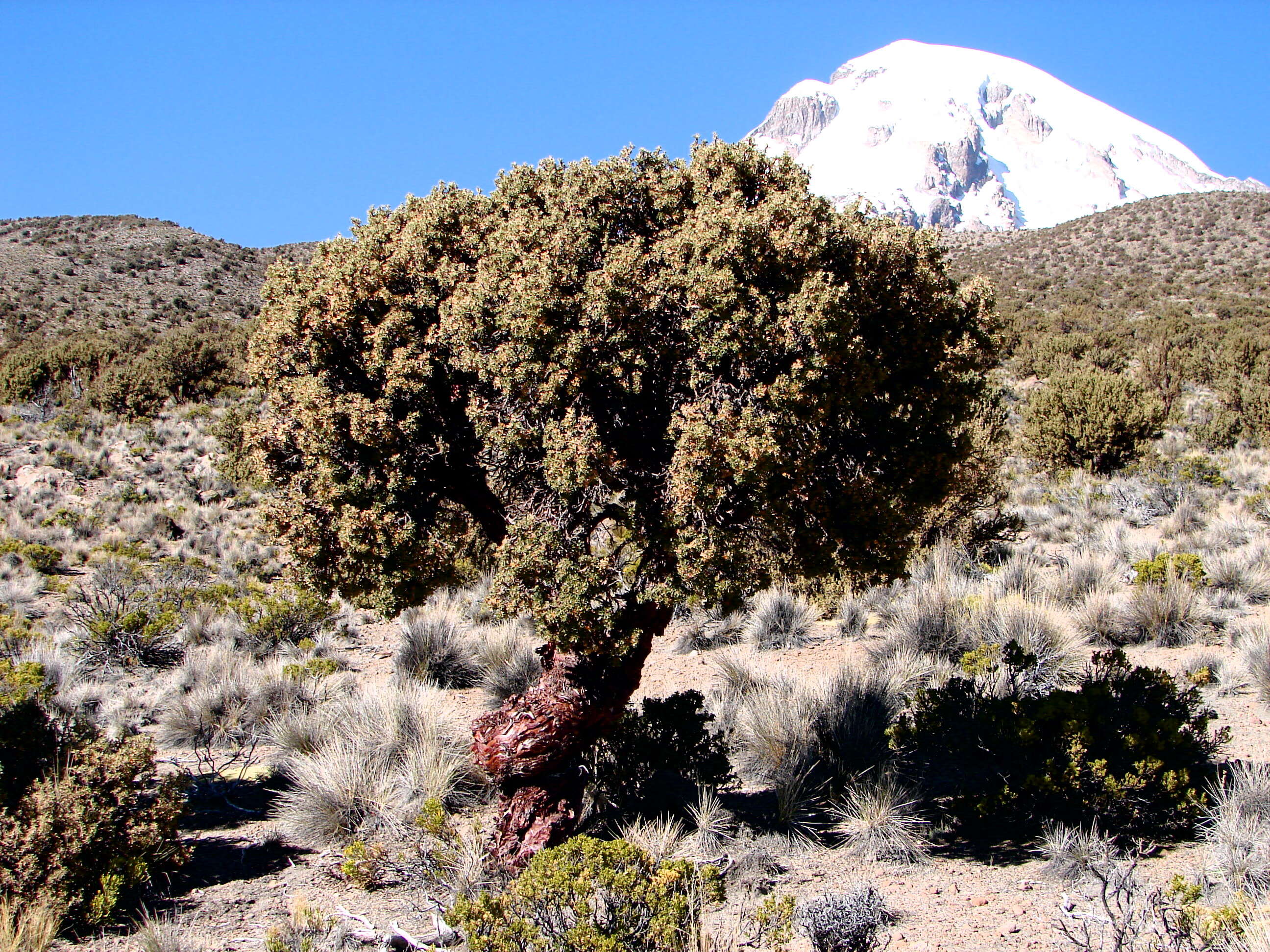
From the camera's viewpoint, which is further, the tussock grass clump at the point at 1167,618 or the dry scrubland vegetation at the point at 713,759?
the tussock grass clump at the point at 1167,618

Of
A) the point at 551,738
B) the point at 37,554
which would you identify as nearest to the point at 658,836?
the point at 551,738

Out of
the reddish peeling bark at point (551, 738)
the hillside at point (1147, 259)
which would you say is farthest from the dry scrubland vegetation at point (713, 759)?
the hillside at point (1147, 259)

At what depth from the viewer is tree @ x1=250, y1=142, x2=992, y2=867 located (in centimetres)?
510

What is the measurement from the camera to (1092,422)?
20359 mm

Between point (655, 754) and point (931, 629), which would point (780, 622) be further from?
point (655, 754)

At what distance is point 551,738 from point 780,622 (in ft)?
21.2

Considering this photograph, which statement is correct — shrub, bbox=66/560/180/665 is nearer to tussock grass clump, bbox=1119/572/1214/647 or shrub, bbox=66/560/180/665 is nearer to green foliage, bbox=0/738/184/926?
green foliage, bbox=0/738/184/926

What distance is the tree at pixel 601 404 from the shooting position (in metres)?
5.10

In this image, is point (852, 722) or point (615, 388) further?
point (852, 722)

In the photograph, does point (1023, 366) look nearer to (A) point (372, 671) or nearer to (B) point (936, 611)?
(B) point (936, 611)

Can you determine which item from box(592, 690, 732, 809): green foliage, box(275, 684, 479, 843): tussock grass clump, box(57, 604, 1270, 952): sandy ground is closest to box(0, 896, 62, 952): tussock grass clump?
box(57, 604, 1270, 952): sandy ground

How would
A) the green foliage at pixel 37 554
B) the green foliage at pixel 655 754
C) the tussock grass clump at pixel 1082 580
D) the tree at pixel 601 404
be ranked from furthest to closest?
the green foliage at pixel 37 554 → the tussock grass clump at pixel 1082 580 → the green foliage at pixel 655 754 → the tree at pixel 601 404

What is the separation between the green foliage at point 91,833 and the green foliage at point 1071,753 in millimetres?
5901

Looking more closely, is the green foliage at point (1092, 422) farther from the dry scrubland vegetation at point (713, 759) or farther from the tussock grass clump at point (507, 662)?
the tussock grass clump at point (507, 662)
